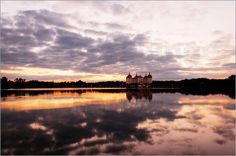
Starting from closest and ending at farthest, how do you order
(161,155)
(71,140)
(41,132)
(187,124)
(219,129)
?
(161,155) → (71,140) → (41,132) → (219,129) → (187,124)

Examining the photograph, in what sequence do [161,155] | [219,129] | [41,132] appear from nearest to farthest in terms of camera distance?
[161,155] < [41,132] < [219,129]

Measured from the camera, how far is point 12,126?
20078 mm

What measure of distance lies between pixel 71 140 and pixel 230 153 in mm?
8271

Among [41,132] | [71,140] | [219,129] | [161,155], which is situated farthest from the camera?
[219,129]

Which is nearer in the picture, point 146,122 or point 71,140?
point 71,140

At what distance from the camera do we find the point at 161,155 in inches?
526

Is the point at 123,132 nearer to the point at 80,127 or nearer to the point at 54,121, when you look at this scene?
the point at 80,127

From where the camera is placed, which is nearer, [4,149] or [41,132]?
[4,149]

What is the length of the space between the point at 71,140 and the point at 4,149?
3.67 metres

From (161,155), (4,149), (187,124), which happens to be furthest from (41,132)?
(187,124)

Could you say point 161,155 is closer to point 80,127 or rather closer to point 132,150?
point 132,150

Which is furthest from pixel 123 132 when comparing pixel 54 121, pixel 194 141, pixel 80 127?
pixel 54 121

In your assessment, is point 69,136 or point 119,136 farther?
point 119,136

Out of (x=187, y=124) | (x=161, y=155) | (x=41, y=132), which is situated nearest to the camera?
(x=161, y=155)
